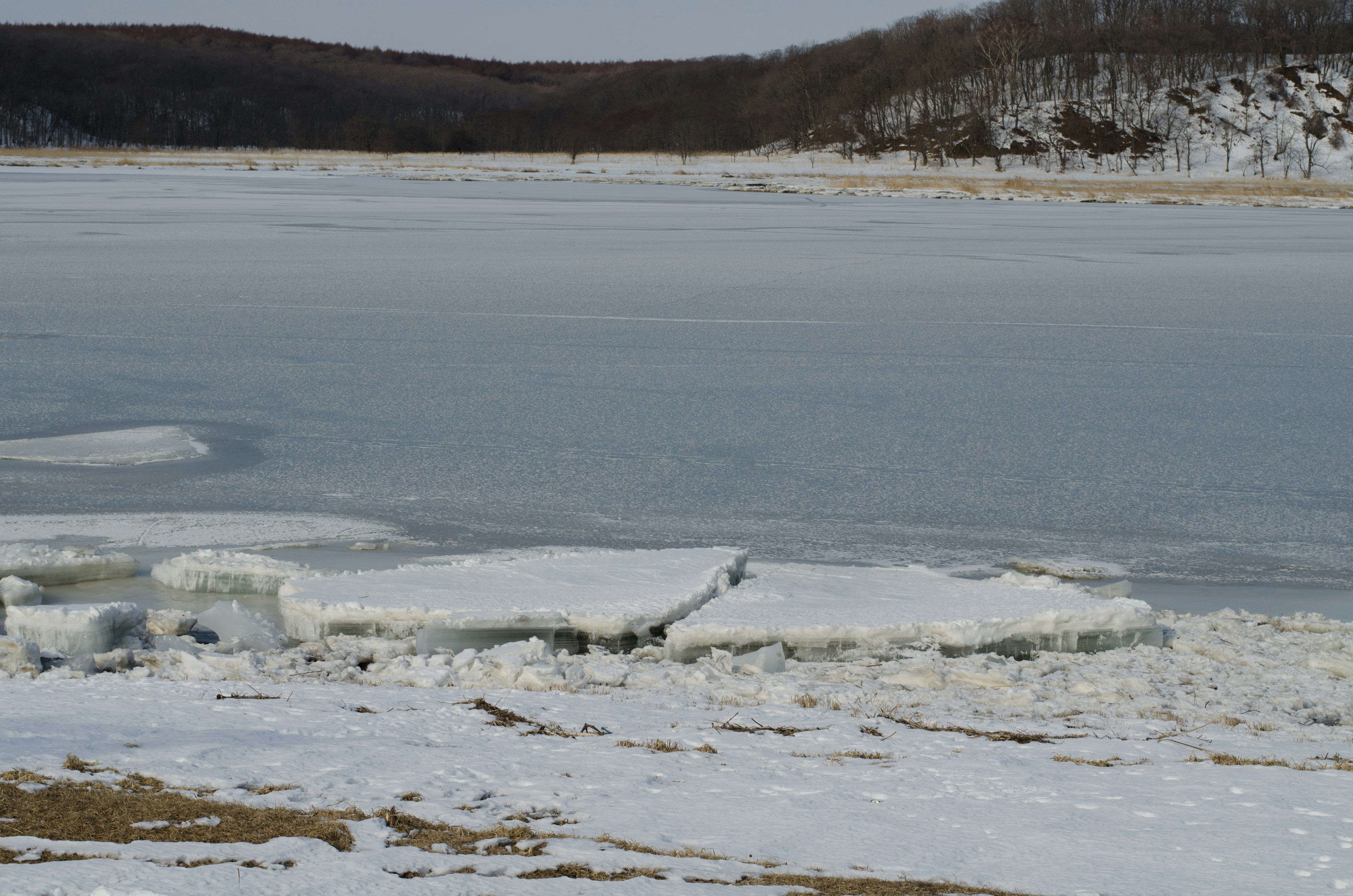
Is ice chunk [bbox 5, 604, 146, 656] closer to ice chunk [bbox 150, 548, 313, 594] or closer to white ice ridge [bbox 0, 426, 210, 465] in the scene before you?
ice chunk [bbox 150, 548, 313, 594]

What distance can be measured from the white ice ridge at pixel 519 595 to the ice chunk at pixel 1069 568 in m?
1.32

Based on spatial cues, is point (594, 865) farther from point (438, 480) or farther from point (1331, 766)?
point (438, 480)

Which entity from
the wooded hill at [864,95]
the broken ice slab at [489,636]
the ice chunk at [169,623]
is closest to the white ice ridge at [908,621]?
the broken ice slab at [489,636]

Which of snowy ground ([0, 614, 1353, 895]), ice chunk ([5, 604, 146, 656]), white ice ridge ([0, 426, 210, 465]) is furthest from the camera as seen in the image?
white ice ridge ([0, 426, 210, 465])

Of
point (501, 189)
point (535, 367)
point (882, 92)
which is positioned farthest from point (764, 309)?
point (882, 92)

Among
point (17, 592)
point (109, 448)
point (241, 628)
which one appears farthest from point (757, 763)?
point (109, 448)

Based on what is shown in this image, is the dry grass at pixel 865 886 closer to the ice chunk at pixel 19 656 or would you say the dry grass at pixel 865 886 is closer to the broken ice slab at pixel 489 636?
the broken ice slab at pixel 489 636

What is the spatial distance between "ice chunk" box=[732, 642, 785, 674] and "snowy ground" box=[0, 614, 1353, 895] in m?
0.13

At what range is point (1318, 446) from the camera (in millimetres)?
7145

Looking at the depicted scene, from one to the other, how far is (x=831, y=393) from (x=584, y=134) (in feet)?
518

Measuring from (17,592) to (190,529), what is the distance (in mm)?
1045

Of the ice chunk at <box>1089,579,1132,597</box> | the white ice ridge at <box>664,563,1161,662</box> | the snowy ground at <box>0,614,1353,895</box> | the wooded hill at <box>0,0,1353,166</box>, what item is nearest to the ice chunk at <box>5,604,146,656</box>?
the snowy ground at <box>0,614,1353,895</box>

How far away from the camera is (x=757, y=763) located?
10.2 feet

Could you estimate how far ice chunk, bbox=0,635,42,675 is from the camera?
3.75 m
